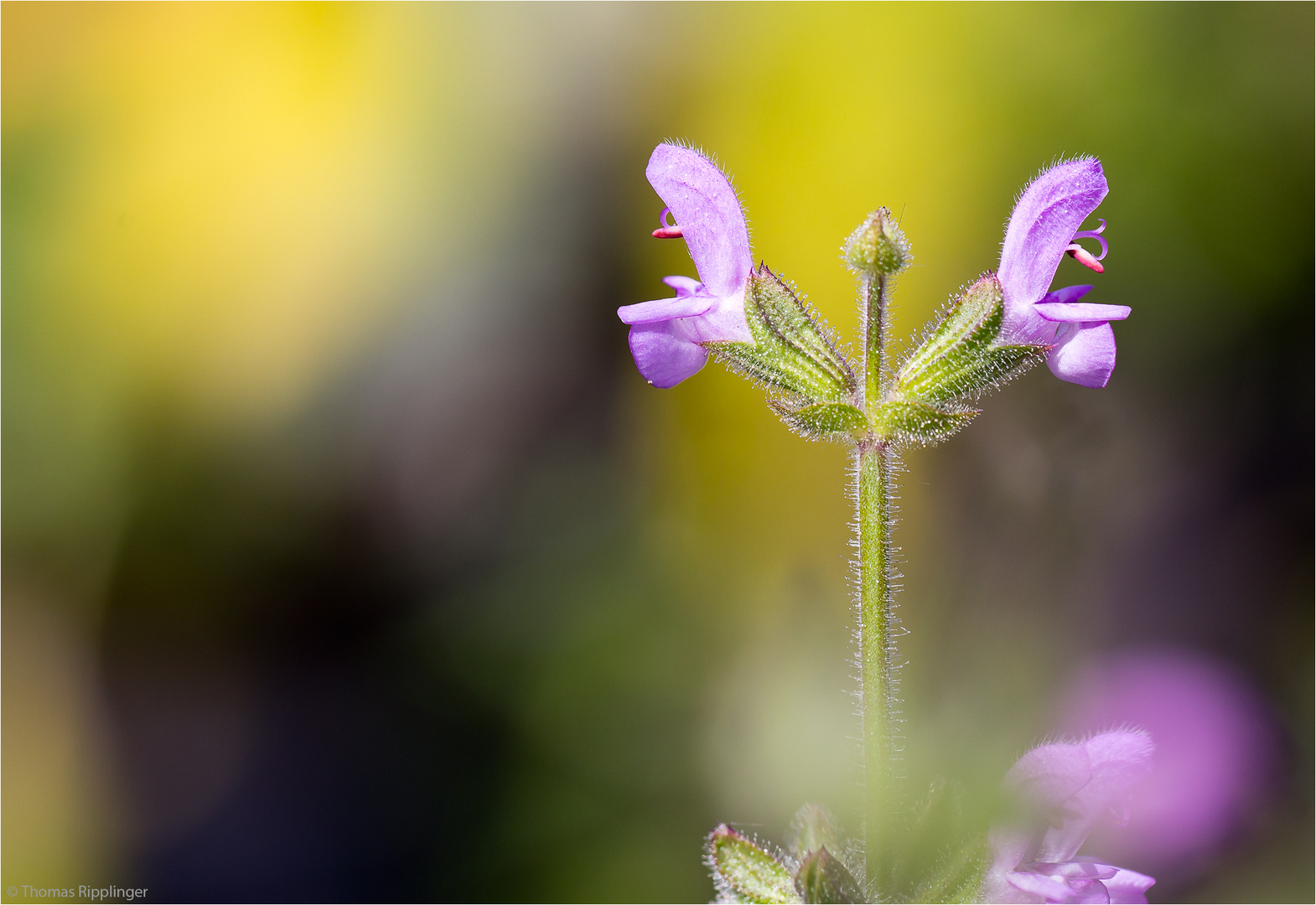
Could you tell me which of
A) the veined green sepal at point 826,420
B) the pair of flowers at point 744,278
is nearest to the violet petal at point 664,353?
the pair of flowers at point 744,278

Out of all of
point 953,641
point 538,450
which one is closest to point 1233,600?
point 953,641

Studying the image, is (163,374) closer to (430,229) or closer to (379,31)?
(430,229)

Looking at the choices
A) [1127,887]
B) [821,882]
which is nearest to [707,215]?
[821,882]

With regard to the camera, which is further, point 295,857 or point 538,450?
point 538,450

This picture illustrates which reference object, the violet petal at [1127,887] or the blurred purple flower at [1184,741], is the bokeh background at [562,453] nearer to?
the blurred purple flower at [1184,741]

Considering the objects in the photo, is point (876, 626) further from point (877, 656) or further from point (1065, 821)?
point (1065, 821)

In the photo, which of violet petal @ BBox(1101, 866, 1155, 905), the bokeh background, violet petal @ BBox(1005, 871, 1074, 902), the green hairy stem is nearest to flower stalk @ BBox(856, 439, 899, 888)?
the green hairy stem
